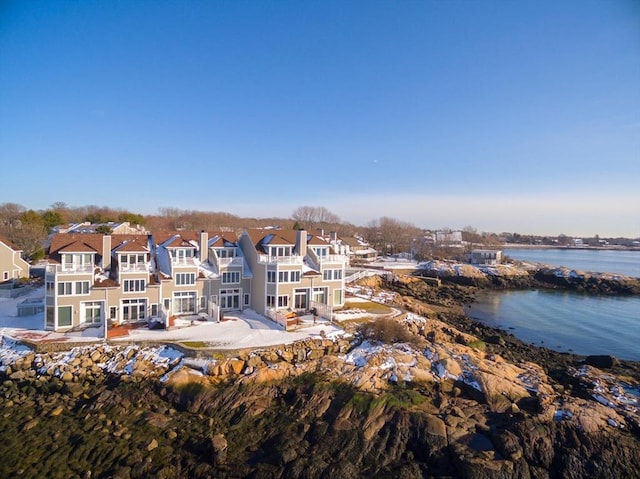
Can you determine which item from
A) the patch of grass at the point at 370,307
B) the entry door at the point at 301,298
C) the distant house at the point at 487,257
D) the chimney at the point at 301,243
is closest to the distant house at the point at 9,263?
the chimney at the point at 301,243

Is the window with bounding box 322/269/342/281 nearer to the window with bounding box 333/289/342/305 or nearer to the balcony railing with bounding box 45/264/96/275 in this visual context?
the window with bounding box 333/289/342/305

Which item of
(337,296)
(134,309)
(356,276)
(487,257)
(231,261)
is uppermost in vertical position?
(231,261)

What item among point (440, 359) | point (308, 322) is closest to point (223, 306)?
point (308, 322)

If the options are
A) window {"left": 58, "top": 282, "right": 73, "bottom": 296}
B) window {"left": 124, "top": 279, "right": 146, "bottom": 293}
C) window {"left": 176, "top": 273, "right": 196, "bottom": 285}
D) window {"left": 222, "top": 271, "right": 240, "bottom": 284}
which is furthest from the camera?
window {"left": 222, "top": 271, "right": 240, "bottom": 284}

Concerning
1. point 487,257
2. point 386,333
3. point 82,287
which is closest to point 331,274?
point 386,333

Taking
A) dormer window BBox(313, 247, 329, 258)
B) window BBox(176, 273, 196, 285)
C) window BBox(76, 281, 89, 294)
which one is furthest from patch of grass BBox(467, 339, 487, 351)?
window BBox(76, 281, 89, 294)

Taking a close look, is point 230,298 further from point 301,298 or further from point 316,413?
point 316,413

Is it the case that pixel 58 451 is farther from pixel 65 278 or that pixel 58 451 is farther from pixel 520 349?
pixel 520 349
